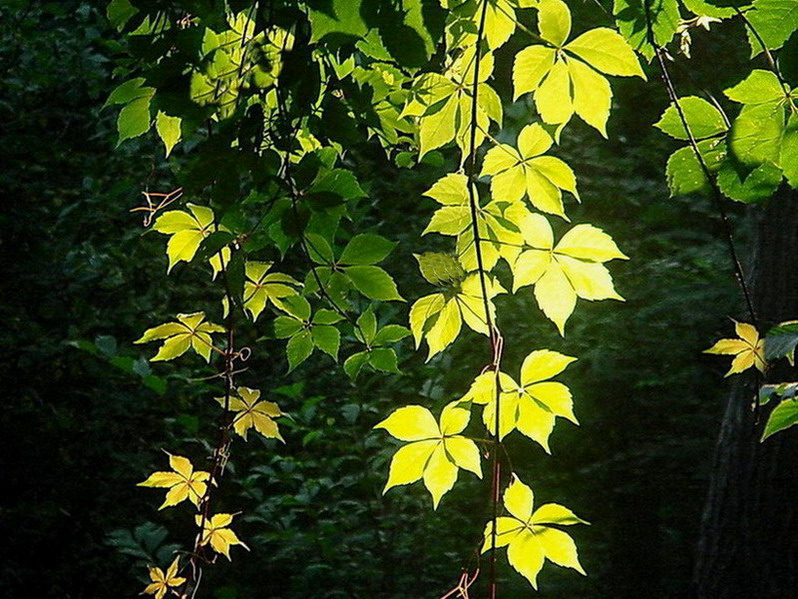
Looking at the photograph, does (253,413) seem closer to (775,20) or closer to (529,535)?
(529,535)

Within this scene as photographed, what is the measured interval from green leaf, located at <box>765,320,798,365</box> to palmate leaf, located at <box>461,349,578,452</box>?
24cm

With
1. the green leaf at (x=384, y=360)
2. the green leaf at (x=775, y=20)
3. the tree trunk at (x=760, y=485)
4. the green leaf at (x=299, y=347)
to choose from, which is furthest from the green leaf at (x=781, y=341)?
the tree trunk at (x=760, y=485)

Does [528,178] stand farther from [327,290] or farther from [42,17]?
[42,17]

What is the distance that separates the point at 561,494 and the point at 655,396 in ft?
1.86

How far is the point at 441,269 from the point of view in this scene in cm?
90

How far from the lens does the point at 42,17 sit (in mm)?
4172

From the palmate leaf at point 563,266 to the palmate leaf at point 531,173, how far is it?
0.12 feet

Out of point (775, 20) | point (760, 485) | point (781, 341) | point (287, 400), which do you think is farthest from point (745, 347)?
point (287, 400)

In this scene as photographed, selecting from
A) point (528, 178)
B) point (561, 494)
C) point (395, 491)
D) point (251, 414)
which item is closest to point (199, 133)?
point (395, 491)

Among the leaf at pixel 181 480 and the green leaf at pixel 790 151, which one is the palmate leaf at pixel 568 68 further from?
the leaf at pixel 181 480

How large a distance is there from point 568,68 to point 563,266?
19 centimetres

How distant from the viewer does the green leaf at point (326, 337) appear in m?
1.09

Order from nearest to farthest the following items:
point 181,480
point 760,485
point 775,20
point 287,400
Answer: point 775,20 → point 181,480 → point 760,485 → point 287,400

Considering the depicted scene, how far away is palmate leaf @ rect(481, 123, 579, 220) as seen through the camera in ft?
3.01
